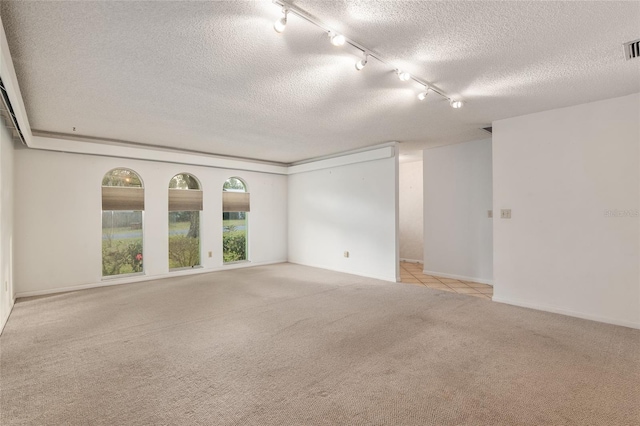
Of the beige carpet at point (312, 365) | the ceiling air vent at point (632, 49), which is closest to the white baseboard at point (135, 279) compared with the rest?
the beige carpet at point (312, 365)

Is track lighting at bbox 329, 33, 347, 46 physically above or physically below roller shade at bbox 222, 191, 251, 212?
above

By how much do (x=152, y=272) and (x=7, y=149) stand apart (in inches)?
117

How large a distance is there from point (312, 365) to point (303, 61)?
2.66 m

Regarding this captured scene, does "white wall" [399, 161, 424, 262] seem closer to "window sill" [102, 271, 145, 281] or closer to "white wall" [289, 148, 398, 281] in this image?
"white wall" [289, 148, 398, 281]

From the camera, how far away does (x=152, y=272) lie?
5.92m

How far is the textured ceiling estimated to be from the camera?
1980mm

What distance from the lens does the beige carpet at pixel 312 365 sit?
1939mm

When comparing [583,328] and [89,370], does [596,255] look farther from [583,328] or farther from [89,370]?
[89,370]

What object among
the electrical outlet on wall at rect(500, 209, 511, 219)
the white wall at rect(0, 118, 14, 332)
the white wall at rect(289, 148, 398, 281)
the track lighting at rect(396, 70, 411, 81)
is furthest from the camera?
the white wall at rect(289, 148, 398, 281)

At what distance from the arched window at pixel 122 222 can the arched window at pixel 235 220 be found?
178 cm

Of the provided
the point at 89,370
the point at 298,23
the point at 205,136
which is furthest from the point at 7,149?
the point at 298,23

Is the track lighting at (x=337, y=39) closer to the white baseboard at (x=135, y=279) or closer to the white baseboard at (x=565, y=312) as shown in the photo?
the white baseboard at (x=565, y=312)

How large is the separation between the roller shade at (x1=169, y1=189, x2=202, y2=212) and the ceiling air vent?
6.75m

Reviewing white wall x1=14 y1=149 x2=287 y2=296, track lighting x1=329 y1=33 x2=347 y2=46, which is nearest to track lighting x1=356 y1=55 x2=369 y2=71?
track lighting x1=329 y1=33 x2=347 y2=46
